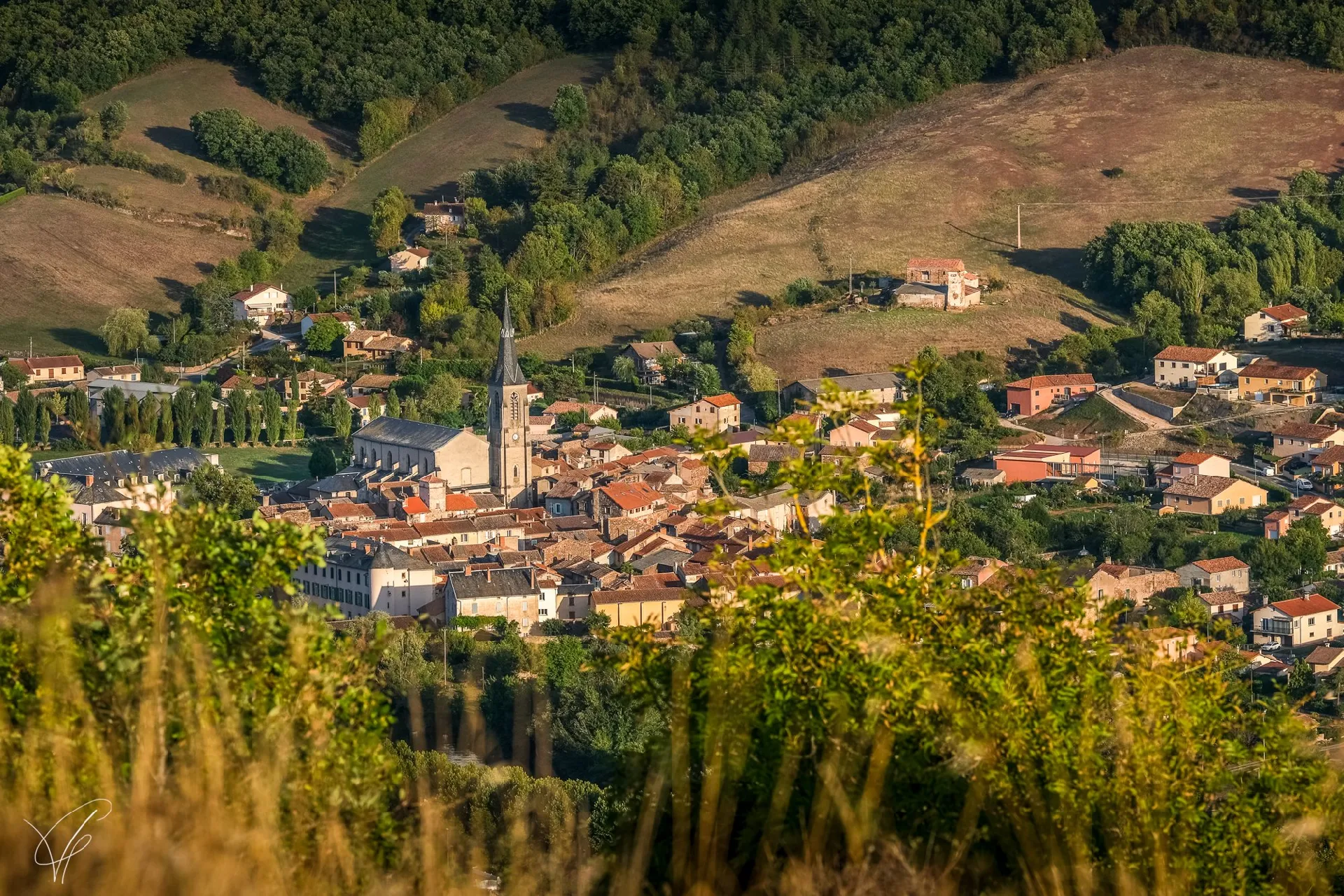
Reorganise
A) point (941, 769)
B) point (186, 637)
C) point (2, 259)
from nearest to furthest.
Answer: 1. point (186, 637)
2. point (941, 769)
3. point (2, 259)

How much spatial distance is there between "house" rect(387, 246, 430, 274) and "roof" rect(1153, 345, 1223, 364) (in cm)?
1808

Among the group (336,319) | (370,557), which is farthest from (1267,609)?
(336,319)

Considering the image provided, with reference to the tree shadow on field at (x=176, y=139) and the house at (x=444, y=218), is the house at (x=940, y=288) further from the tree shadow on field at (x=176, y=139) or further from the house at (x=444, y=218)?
the tree shadow on field at (x=176, y=139)

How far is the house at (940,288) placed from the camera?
45.0 m

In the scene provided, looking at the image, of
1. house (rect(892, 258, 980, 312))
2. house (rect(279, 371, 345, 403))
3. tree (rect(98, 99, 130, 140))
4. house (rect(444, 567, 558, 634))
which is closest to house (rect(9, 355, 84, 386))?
house (rect(279, 371, 345, 403))

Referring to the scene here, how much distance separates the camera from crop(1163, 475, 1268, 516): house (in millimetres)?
32594

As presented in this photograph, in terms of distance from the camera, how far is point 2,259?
50875 millimetres

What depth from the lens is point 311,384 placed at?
42469 mm

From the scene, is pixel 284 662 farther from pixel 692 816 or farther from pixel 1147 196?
pixel 1147 196

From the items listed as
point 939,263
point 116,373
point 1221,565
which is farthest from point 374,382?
point 1221,565

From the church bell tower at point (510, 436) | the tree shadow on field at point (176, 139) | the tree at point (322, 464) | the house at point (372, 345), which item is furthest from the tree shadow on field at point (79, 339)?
the church bell tower at point (510, 436)

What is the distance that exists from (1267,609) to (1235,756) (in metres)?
19.3

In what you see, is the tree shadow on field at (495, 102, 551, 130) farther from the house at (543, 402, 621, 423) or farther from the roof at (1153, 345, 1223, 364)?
the roof at (1153, 345, 1223, 364)

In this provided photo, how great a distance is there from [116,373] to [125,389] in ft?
9.25
